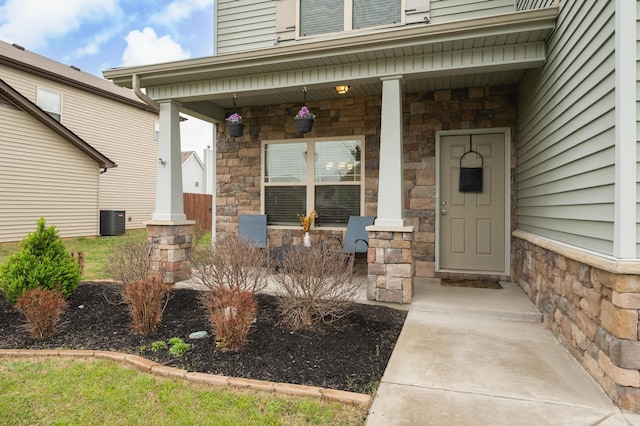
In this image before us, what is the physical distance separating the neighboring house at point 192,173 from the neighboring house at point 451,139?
17377mm

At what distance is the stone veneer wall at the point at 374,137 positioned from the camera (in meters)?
5.12

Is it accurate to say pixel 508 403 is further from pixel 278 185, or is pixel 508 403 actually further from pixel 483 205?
pixel 278 185

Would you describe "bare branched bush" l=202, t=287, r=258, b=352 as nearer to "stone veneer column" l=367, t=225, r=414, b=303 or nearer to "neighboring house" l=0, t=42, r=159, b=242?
"stone veneer column" l=367, t=225, r=414, b=303

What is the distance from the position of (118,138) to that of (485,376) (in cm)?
1320

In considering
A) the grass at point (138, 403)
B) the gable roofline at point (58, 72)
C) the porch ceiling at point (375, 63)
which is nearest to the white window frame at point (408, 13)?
the porch ceiling at point (375, 63)

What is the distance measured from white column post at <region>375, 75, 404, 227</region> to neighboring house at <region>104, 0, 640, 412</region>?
16mm

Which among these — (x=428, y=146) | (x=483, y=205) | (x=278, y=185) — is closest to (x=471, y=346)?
(x=483, y=205)

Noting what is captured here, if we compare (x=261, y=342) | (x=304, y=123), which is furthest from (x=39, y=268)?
(x=304, y=123)

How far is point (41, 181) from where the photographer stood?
9508mm

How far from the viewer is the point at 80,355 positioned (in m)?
2.73

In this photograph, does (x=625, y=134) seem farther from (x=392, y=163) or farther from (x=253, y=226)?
(x=253, y=226)

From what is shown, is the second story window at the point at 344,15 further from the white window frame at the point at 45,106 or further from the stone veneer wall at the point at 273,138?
the white window frame at the point at 45,106

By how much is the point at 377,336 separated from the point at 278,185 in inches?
141

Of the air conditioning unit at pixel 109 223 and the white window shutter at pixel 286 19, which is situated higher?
the white window shutter at pixel 286 19
